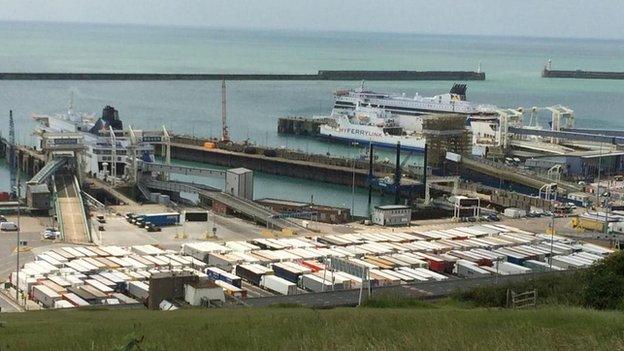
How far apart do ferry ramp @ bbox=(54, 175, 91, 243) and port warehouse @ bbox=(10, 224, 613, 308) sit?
1.23m

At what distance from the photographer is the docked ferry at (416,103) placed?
32.2 meters

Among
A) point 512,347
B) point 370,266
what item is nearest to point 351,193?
point 370,266

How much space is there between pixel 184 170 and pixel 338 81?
36775 mm

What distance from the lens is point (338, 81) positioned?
185ft

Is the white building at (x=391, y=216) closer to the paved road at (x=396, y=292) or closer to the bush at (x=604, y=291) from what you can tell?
the paved road at (x=396, y=292)

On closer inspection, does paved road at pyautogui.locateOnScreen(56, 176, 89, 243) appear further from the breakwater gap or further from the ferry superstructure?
the breakwater gap

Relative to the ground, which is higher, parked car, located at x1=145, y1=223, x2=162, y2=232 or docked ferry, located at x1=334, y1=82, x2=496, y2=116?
docked ferry, located at x1=334, y1=82, x2=496, y2=116

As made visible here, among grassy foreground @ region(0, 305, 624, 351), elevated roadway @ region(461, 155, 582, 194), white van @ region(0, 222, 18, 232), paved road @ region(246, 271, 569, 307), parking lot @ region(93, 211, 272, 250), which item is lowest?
parking lot @ region(93, 211, 272, 250)

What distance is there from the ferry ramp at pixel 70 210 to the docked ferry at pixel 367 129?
1302 centimetres

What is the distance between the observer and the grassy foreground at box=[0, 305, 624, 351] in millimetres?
4209

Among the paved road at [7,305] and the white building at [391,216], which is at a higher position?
the white building at [391,216]

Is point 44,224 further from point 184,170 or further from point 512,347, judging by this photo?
point 512,347

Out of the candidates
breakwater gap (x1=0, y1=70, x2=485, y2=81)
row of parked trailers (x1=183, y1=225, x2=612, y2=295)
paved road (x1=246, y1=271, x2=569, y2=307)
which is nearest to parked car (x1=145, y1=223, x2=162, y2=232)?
row of parked trailers (x1=183, y1=225, x2=612, y2=295)

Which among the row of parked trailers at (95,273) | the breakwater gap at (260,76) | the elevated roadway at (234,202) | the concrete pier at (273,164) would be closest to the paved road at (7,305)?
the row of parked trailers at (95,273)
